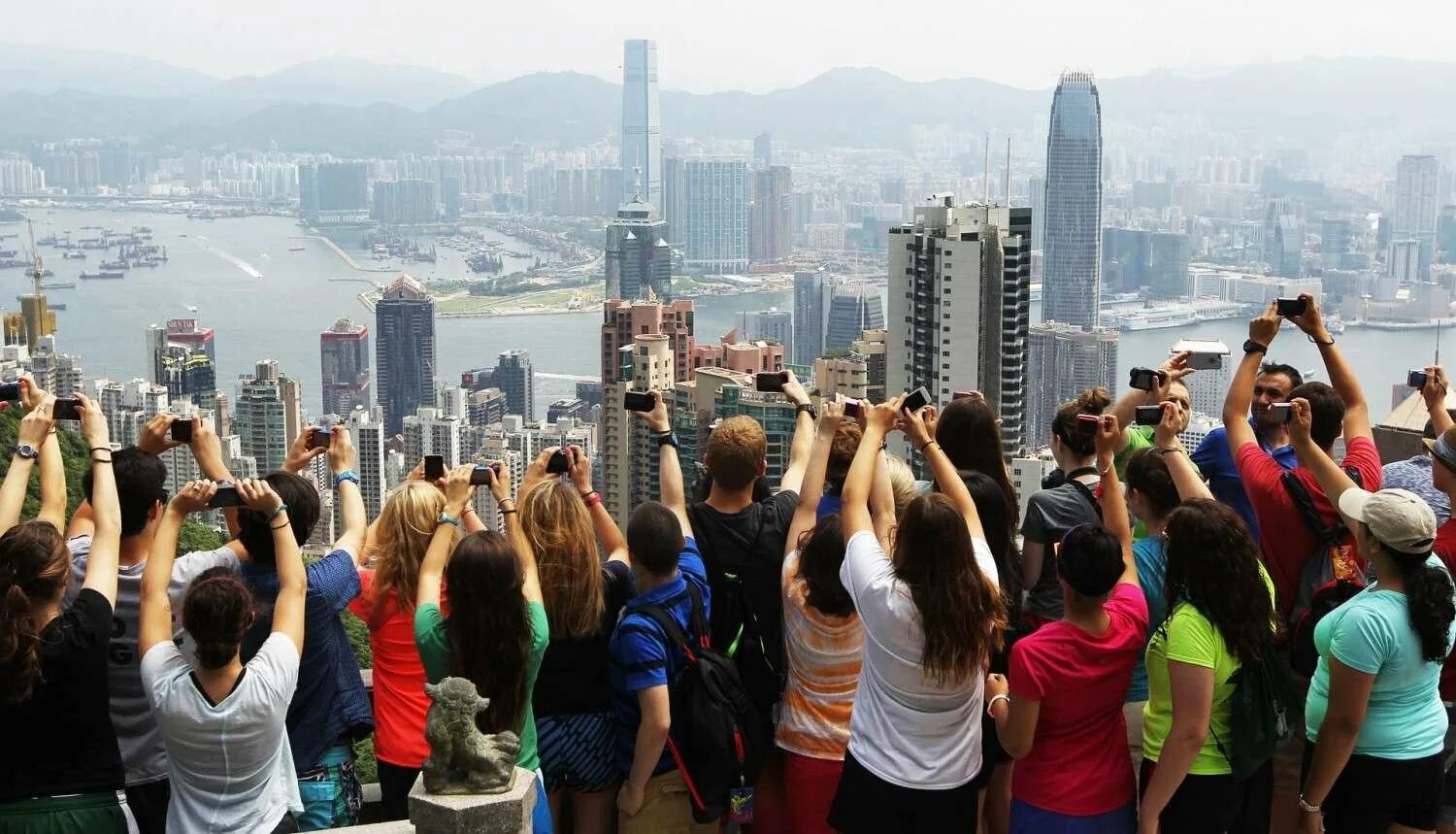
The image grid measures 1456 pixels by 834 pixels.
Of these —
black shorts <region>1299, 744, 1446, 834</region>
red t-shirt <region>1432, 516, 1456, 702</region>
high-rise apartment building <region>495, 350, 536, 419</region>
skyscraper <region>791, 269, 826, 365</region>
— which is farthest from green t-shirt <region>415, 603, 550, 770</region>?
skyscraper <region>791, 269, 826, 365</region>

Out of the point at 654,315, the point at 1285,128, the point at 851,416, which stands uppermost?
the point at 1285,128

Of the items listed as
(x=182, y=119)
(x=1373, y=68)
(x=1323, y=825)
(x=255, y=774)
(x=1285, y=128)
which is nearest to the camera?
(x=255, y=774)

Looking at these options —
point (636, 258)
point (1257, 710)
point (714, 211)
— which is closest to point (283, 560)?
point (1257, 710)

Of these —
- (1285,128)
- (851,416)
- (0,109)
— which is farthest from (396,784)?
(0,109)

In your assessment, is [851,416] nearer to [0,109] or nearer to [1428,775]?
[1428,775]

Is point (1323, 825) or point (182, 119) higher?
point (182, 119)

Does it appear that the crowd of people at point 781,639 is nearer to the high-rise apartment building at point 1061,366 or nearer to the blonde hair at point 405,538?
the blonde hair at point 405,538

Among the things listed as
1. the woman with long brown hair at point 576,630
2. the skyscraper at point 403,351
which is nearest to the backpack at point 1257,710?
the woman with long brown hair at point 576,630
